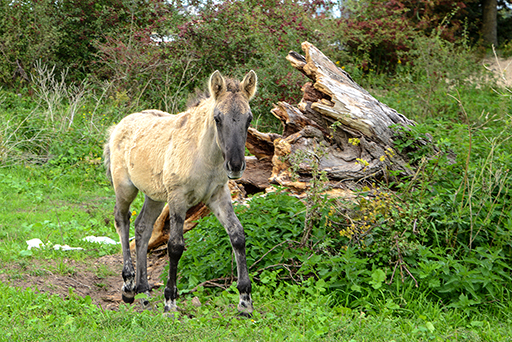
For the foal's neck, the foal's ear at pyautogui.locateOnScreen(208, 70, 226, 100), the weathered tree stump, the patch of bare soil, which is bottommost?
the patch of bare soil

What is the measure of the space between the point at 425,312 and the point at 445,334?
0.39 metres

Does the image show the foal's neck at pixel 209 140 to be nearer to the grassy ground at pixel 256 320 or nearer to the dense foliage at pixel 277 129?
the dense foliage at pixel 277 129

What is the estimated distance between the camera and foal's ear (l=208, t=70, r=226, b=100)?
470cm

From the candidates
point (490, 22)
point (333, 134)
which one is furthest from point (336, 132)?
point (490, 22)

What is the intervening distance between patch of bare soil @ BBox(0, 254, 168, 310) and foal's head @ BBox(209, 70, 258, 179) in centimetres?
231

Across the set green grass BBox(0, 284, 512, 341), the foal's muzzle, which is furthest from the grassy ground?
the foal's muzzle

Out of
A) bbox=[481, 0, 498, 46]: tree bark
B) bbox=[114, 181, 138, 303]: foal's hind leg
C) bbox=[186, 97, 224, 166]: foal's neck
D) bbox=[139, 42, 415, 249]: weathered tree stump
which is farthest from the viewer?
bbox=[481, 0, 498, 46]: tree bark

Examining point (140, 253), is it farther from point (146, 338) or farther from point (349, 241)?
point (349, 241)

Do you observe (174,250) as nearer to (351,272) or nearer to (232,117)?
(232,117)

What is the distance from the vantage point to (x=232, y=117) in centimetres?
446

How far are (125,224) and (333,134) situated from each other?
10.2 ft

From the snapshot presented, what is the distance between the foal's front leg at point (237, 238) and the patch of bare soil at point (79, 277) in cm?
162

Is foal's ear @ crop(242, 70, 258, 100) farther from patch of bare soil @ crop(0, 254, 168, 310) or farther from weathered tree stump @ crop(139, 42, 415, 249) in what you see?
patch of bare soil @ crop(0, 254, 168, 310)

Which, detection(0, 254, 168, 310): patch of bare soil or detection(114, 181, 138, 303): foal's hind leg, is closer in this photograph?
detection(0, 254, 168, 310): patch of bare soil
